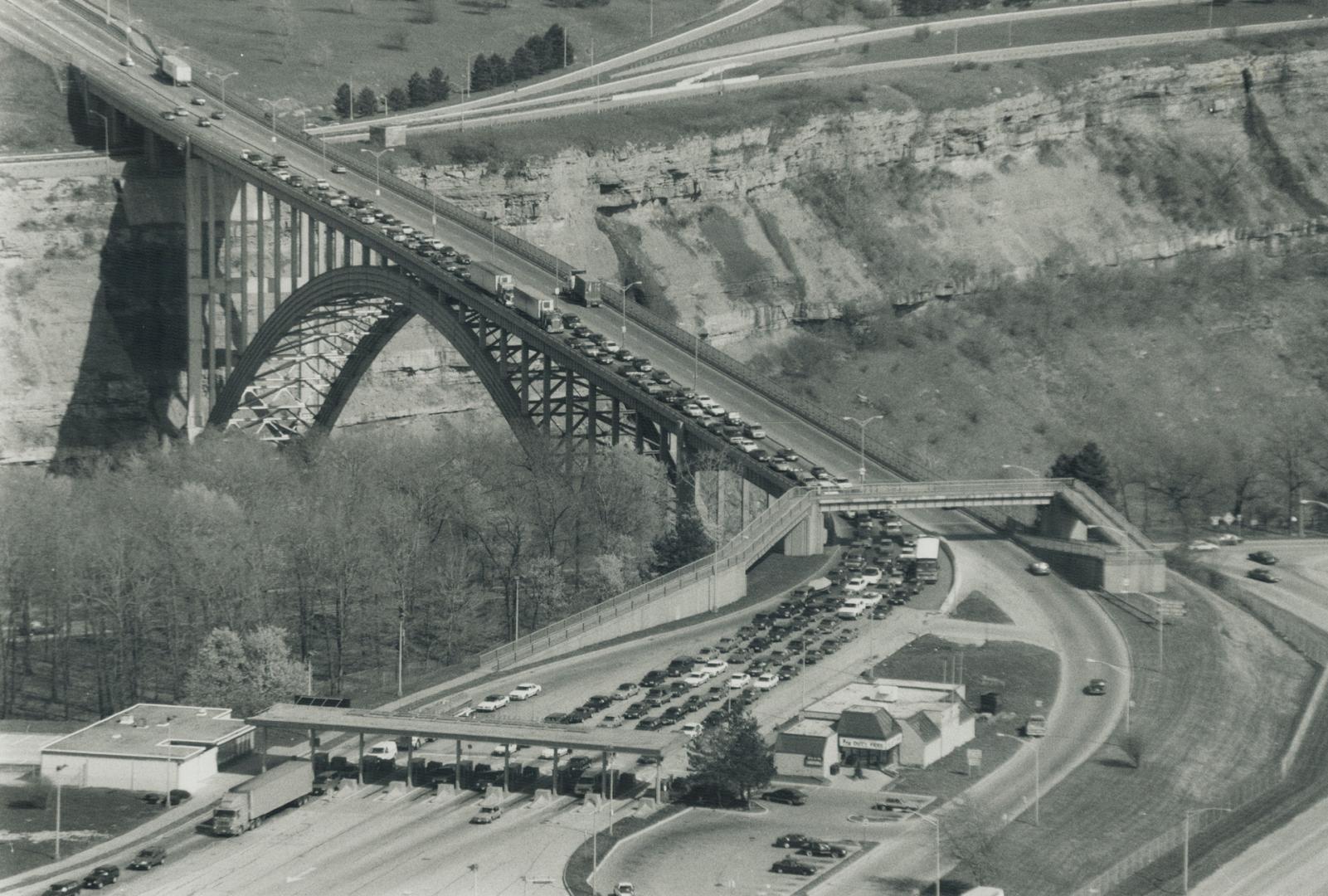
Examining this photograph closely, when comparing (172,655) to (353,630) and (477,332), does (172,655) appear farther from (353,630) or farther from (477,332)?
(477,332)

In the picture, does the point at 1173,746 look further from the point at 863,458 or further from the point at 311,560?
the point at 311,560

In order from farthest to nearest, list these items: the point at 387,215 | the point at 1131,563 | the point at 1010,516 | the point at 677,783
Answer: the point at 387,215 → the point at 1010,516 → the point at 1131,563 → the point at 677,783

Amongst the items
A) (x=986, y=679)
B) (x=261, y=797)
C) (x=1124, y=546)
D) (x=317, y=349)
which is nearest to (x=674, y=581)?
(x=986, y=679)

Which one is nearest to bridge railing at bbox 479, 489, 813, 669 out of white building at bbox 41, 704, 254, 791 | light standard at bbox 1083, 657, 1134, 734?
white building at bbox 41, 704, 254, 791

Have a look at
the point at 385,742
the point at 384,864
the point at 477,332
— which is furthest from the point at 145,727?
the point at 477,332

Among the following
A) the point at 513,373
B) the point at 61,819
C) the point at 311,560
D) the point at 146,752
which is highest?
the point at 513,373

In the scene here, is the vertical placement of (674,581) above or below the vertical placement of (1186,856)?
above

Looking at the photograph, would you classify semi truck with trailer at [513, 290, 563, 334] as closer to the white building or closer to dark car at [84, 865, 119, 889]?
the white building
